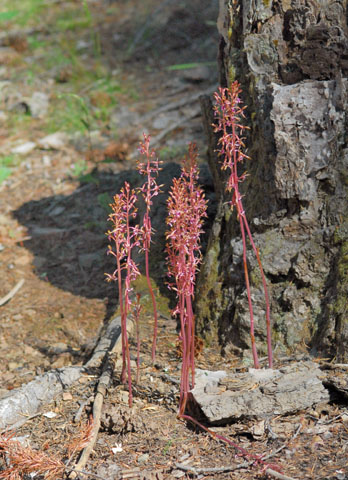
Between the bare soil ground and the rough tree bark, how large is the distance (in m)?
0.43

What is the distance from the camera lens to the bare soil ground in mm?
2559

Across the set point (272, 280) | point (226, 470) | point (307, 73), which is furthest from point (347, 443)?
point (307, 73)

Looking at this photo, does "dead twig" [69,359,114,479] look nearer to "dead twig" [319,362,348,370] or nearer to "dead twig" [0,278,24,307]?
"dead twig" [319,362,348,370]

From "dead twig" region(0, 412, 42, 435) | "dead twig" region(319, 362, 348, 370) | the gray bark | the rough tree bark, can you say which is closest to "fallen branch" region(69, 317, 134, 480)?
"dead twig" region(0, 412, 42, 435)

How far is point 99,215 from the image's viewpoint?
5.65m

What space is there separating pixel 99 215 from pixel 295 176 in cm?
305

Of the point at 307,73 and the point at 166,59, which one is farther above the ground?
the point at 166,59

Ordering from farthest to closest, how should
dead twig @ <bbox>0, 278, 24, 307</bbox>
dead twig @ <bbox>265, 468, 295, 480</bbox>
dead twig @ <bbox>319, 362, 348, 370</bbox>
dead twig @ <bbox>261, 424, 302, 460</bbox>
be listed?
dead twig @ <bbox>0, 278, 24, 307</bbox> → dead twig @ <bbox>319, 362, 348, 370</bbox> → dead twig @ <bbox>261, 424, 302, 460</bbox> → dead twig @ <bbox>265, 468, 295, 480</bbox>

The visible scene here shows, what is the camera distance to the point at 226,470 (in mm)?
2387

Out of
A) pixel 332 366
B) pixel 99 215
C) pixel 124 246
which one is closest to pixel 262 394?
pixel 332 366

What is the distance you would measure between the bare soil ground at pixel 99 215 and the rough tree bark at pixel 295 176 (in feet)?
1.41

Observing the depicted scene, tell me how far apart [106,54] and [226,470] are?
780 cm

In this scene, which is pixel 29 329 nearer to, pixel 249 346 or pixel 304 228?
pixel 249 346

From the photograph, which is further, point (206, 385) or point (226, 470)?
point (206, 385)
